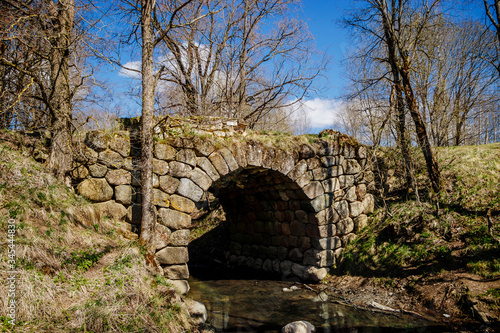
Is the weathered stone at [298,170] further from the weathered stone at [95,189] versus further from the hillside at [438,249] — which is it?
the weathered stone at [95,189]

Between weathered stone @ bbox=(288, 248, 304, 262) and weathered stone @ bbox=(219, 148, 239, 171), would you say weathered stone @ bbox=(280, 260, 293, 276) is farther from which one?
weathered stone @ bbox=(219, 148, 239, 171)

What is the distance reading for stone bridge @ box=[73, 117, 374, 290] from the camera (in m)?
5.04

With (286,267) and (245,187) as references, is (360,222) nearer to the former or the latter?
(286,267)

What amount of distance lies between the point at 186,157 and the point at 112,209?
1428 mm

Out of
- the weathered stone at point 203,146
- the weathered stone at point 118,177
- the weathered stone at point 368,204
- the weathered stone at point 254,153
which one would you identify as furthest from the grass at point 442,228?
the weathered stone at point 118,177

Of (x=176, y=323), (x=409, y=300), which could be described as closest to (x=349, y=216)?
(x=409, y=300)

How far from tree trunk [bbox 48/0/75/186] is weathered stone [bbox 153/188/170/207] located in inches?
49.6

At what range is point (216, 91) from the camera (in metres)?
11.3

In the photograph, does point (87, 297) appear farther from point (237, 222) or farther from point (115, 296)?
point (237, 222)

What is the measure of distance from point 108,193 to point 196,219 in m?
6.99

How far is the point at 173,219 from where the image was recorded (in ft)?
17.4

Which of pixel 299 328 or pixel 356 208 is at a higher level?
pixel 356 208

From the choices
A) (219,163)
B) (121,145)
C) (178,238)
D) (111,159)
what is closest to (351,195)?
(219,163)

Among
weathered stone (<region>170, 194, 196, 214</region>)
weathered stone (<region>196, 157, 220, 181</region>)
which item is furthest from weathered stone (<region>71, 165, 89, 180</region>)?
weathered stone (<region>196, 157, 220, 181</region>)
